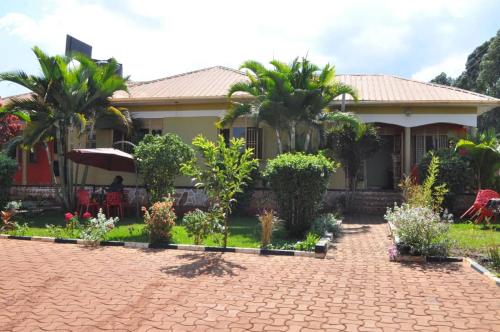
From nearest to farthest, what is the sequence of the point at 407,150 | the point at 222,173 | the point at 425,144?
1. the point at 222,173
2. the point at 407,150
3. the point at 425,144

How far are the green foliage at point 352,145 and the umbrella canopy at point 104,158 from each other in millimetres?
6380

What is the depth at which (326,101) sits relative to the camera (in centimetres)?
1405

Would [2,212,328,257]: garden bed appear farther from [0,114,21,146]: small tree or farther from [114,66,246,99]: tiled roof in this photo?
[114,66,246,99]: tiled roof

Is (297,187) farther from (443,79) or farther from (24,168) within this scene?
(443,79)

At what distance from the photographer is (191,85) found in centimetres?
1900

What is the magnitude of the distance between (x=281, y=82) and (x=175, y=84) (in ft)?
24.3

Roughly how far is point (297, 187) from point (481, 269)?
4.07m

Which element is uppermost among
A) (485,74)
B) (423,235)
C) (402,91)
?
(485,74)

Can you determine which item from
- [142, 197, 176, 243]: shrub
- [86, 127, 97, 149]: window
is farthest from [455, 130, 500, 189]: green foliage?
[86, 127, 97, 149]: window

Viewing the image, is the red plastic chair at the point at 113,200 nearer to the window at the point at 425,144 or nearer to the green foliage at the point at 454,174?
the green foliage at the point at 454,174

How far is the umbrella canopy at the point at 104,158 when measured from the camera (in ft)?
43.4

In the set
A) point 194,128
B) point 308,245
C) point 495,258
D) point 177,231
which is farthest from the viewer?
point 194,128

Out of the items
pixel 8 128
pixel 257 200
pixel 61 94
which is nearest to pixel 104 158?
pixel 61 94

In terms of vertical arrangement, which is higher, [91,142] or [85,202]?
[91,142]
